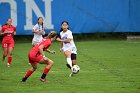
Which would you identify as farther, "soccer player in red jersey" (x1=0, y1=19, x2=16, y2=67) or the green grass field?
"soccer player in red jersey" (x1=0, y1=19, x2=16, y2=67)

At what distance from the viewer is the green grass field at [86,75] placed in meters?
14.3

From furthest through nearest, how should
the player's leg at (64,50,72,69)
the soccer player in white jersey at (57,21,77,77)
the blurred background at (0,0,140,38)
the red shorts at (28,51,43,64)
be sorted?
the blurred background at (0,0,140,38) < the soccer player in white jersey at (57,21,77,77) < the player's leg at (64,50,72,69) < the red shorts at (28,51,43,64)

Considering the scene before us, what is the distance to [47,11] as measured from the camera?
34156 mm

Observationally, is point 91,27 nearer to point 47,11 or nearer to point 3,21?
point 47,11

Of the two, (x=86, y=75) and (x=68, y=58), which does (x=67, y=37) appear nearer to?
(x=68, y=58)

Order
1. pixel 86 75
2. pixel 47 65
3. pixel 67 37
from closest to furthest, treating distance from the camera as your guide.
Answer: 1. pixel 47 65
2. pixel 86 75
3. pixel 67 37

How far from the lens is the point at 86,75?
17.4 meters

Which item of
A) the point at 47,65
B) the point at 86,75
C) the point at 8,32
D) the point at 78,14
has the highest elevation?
the point at 47,65

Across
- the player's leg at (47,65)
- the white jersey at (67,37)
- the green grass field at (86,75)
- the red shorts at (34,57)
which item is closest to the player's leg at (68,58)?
the white jersey at (67,37)

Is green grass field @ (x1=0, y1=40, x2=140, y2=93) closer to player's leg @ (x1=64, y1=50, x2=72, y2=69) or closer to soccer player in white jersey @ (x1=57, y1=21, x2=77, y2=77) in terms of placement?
player's leg @ (x1=64, y1=50, x2=72, y2=69)

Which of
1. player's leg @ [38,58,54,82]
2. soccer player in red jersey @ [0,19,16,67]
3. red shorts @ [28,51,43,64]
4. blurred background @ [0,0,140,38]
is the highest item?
red shorts @ [28,51,43,64]

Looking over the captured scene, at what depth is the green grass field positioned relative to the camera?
46.8ft

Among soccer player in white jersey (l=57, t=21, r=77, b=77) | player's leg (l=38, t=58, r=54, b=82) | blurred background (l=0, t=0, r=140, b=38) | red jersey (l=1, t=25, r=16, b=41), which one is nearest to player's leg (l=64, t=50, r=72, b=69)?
soccer player in white jersey (l=57, t=21, r=77, b=77)

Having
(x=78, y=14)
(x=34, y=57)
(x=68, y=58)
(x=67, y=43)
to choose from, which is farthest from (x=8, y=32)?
(x=78, y=14)
